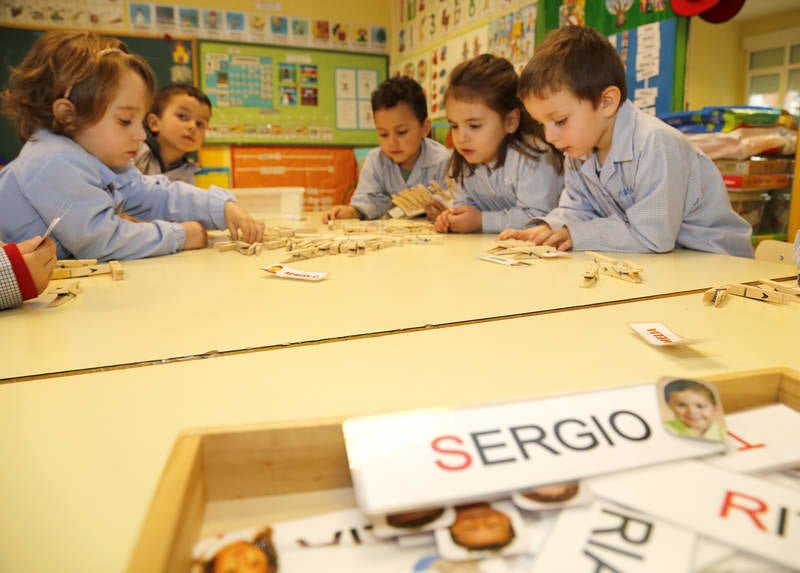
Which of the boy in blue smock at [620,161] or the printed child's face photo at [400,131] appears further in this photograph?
the printed child's face photo at [400,131]

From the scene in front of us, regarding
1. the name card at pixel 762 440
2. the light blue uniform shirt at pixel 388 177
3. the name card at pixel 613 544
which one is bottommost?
the name card at pixel 613 544

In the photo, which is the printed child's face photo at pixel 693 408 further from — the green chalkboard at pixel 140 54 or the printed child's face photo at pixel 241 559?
the green chalkboard at pixel 140 54

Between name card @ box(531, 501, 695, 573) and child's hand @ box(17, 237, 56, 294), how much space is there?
790 millimetres

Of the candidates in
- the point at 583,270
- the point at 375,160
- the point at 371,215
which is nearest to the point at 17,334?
the point at 583,270

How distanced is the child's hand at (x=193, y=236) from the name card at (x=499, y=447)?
1191 millimetres

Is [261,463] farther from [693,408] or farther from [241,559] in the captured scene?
[693,408]

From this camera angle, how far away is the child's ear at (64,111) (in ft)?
3.76

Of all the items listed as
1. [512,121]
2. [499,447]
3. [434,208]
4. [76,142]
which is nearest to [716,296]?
[499,447]

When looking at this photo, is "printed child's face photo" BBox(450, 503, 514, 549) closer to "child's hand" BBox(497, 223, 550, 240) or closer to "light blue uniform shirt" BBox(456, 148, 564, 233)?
"child's hand" BBox(497, 223, 550, 240)

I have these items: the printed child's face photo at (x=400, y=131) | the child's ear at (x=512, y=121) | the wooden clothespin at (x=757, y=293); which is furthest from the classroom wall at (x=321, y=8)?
the wooden clothespin at (x=757, y=293)

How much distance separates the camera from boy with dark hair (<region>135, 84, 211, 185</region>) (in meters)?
2.41

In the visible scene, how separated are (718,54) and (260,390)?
2453 mm

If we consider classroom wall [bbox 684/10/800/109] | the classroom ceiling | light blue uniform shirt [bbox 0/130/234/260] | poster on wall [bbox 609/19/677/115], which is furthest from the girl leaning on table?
the classroom ceiling

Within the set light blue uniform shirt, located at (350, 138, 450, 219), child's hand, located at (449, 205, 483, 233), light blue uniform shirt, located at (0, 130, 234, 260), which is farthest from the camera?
light blue uniform shirt, located at (350, 138, 450, 219)
